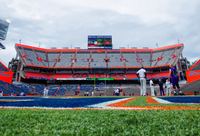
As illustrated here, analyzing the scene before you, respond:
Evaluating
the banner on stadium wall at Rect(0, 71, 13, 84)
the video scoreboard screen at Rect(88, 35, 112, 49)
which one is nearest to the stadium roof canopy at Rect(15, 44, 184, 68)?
the video scoreboard screen at Rect(88, 35, 112, 49)

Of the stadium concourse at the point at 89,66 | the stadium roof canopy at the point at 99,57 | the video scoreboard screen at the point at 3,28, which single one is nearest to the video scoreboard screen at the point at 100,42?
the stadium roof canopy at the point at 99,57

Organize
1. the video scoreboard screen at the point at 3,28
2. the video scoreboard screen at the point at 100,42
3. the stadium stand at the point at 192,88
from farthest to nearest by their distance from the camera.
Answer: the video scoreboard screen at the point at 100,42
the stadium stand at the point at 192,88
the video scoreboard screen at the point at 3,28

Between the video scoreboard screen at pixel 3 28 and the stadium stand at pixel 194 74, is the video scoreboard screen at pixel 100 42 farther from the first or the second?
the video scoreboard screen at pixel 3 28

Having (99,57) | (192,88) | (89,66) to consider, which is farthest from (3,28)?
(99,57)

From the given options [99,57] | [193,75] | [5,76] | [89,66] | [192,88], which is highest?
[99,57]

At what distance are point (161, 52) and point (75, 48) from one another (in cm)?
2522

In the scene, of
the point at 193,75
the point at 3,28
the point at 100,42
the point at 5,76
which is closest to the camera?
the point at 3,28

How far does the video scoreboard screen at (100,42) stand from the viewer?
2707 inches

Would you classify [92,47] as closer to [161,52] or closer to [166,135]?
[161,52]

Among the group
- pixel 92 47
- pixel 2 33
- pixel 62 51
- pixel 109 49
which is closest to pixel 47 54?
pixel 62 51

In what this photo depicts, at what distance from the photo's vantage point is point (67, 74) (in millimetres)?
60062

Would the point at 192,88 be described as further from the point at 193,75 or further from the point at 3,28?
the point at 3,28

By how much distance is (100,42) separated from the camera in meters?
69.4

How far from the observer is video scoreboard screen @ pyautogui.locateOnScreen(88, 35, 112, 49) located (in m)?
68.8
